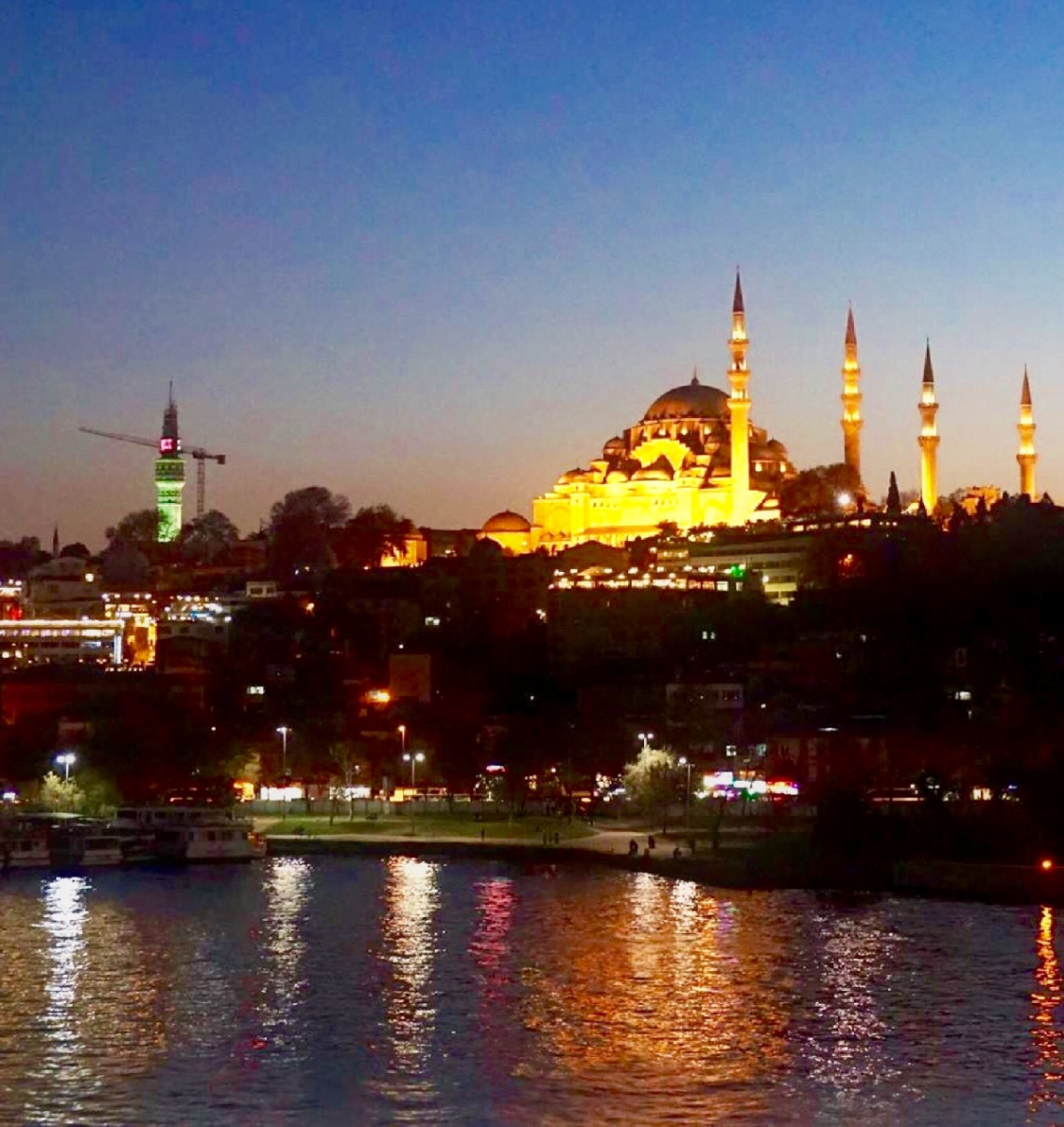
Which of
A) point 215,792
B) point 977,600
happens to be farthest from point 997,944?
point 977,600

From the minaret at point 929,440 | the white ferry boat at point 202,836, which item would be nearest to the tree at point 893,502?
the minaret at point 929,440

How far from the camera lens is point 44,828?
113 ft

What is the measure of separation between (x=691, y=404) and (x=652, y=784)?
42.9 m

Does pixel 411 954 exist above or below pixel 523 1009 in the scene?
above

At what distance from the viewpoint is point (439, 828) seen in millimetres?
38406

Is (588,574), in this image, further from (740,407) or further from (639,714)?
(639,714)

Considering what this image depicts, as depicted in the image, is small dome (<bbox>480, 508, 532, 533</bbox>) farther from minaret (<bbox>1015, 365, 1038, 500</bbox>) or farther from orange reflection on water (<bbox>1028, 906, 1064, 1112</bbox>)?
orange reflection on water (<bbox>1028, 906, 1064, 1112</bbox>)

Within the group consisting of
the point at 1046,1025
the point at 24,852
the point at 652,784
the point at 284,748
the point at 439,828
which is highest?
the point at 284,748

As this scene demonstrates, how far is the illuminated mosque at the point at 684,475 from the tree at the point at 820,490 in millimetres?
356

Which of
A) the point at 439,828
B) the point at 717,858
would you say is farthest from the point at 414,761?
the point at 717,858

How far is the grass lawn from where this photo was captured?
37.1 meters

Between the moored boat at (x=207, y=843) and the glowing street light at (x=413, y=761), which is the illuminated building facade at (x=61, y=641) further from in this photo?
the moored boat at (x=207, y=843)

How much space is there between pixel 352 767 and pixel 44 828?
10476mm

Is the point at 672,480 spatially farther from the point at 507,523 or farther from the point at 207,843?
the point at 207,843
